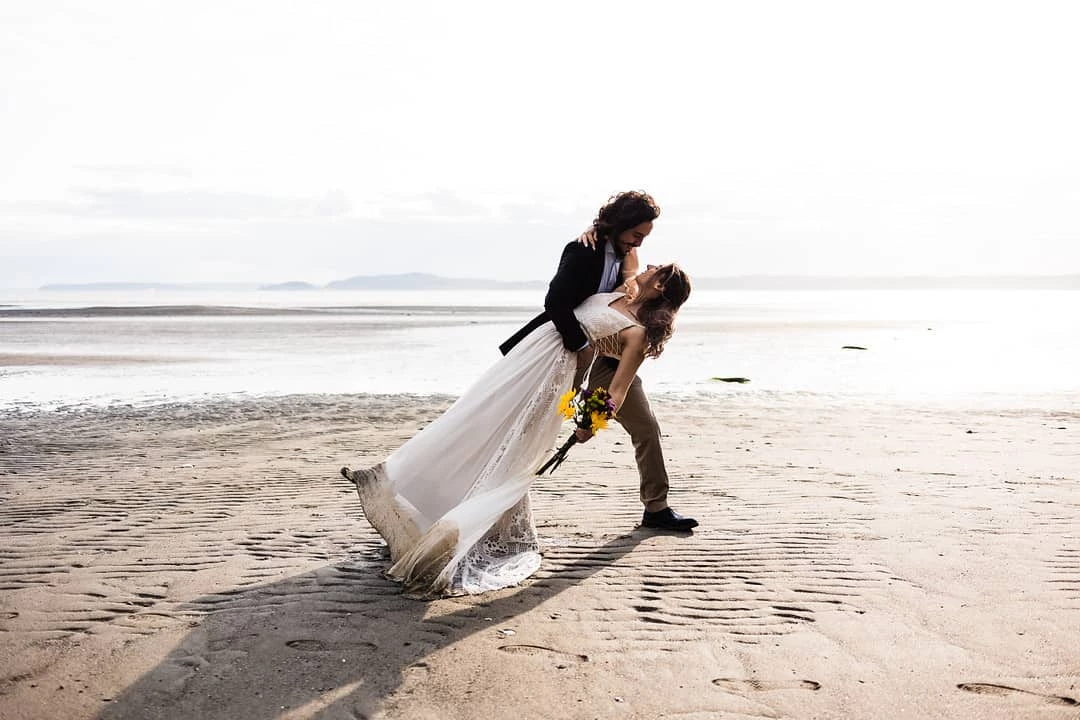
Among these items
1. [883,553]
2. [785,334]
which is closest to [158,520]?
[883,553]

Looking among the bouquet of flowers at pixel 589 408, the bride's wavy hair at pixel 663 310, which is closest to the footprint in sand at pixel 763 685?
the bouquet of flowers at pixel 589 408

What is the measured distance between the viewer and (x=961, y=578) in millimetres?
5141

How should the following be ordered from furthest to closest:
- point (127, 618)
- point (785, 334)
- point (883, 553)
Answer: point (785, 334) < point (883, 553) < point (127, 618)

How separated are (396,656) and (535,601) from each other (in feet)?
3.16

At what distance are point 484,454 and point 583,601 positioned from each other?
952 mm

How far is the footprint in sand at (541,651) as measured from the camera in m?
4.10

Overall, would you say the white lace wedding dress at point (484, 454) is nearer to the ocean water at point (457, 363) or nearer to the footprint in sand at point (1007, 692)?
the footprint in sand at point (1007, 692)

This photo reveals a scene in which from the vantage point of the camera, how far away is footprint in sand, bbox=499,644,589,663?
4.10 meters

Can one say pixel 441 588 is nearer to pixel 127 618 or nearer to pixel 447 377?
pixel 127 618

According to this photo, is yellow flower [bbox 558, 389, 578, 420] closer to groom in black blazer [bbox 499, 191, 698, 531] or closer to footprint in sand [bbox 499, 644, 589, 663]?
groom in black blazer [bbox 499, 191, 698, 531]

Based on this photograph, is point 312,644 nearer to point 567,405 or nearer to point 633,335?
point 567,405

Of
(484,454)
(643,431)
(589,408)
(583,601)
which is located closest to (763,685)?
(583,601)

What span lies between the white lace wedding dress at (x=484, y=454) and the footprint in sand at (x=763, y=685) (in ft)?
5.05

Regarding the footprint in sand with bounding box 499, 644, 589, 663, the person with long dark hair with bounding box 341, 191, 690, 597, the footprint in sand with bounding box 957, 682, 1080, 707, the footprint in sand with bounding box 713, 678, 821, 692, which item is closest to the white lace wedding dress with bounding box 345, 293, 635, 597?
the person with long dark hair with bounding box 341, 191, 690, 597
